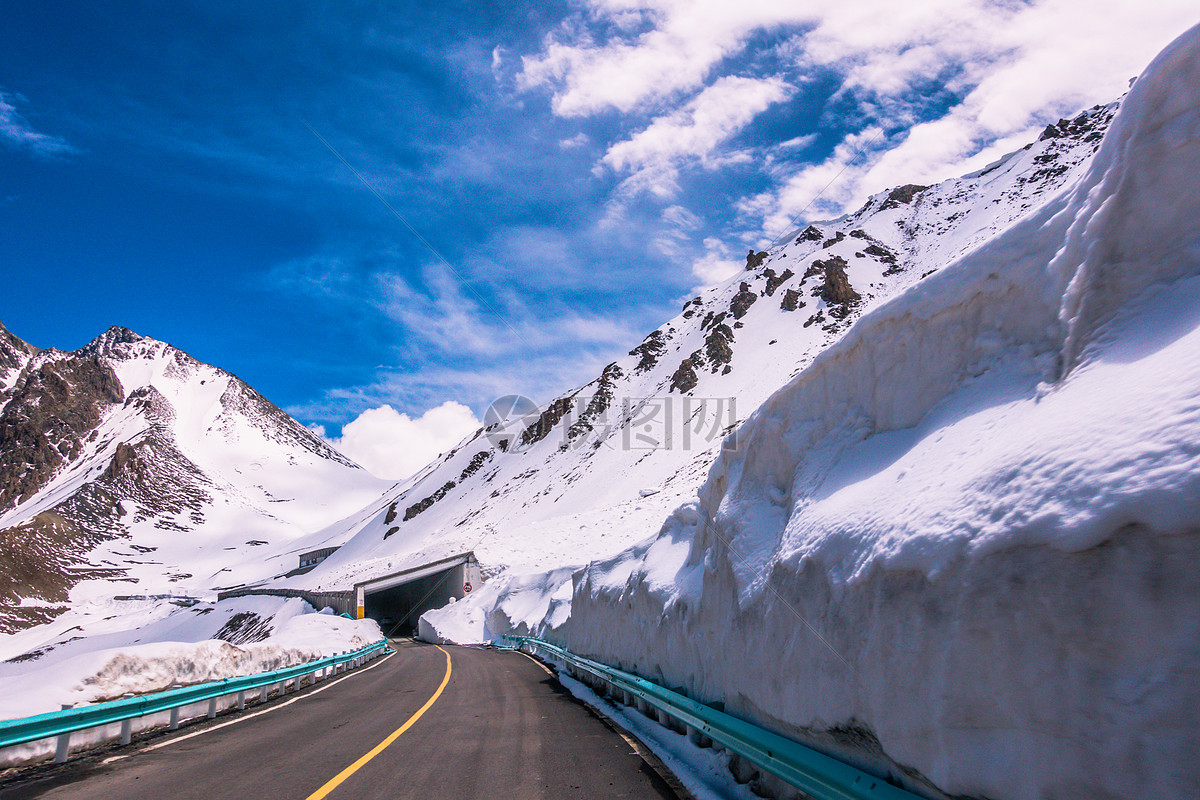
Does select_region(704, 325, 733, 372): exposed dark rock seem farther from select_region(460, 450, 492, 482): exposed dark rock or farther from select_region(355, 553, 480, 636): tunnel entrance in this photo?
select_region(355, 553, 480, 636): tunnel entrance

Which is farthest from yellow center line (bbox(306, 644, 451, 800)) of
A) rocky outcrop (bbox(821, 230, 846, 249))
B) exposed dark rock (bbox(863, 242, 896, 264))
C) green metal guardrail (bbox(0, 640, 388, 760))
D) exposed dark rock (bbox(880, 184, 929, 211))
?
exposed dark rock (bbox(880, 184, 929, 211))

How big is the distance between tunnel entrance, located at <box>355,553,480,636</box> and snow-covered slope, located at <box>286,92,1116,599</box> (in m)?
2.83

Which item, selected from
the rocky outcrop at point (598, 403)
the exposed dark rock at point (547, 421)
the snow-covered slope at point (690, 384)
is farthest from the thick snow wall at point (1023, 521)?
the exposed dark rock at point (547, 421)

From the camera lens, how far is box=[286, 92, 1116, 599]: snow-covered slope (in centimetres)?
7325

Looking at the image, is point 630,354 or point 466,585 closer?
point 466,585

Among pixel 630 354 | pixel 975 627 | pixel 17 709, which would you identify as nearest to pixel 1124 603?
pixel 975 627

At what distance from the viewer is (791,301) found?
11175 cm

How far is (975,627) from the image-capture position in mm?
3051

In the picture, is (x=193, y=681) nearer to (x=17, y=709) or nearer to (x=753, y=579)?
(x=17, y=709)

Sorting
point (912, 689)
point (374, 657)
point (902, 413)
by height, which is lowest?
point (374, 657)

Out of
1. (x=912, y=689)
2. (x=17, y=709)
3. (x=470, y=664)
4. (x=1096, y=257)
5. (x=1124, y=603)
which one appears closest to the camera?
(x=1124, y=603)

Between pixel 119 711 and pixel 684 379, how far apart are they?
95.8 metres

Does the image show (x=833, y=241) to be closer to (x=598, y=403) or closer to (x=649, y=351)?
(x=649, y=351)

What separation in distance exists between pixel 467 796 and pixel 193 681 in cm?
736
